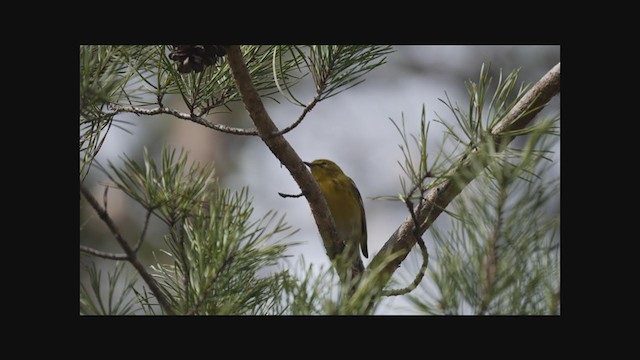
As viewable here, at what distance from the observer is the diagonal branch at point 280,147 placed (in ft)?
4.79

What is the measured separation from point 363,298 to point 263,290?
0.33 metres

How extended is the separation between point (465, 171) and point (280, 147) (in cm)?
61

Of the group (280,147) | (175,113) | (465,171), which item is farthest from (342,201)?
(465,171)

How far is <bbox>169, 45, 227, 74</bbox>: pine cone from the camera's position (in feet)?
4.83

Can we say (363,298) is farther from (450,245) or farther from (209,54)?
(209,54)

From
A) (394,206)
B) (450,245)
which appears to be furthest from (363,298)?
(394,206)

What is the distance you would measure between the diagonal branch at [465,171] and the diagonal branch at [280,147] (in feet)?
0.46

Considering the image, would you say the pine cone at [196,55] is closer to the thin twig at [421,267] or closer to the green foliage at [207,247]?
the green foliage at [207,247]

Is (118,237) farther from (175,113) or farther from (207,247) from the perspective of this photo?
(175,113)

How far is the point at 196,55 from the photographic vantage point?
4.87 feet

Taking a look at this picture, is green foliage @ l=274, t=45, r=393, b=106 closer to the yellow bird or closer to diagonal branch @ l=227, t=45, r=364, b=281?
diagonal branch @ l=227, t=45, r=364, b=281

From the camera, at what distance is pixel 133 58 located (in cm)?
149

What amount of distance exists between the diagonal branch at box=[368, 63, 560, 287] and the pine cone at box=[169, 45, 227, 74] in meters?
0.56

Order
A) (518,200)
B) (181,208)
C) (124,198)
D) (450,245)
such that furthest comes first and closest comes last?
1. (124,198)
2. (181,208)
3. (450,245)
4. (518,200)
